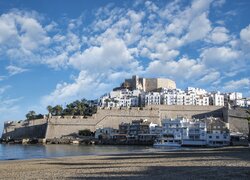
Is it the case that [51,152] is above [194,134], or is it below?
below

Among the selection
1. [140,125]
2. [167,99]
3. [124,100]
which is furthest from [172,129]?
[124,100]

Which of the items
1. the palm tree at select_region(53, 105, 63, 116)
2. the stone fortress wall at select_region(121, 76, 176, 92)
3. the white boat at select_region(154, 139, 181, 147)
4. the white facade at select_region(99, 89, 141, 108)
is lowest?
the white boat at select_region(154, 139, 181, 147)

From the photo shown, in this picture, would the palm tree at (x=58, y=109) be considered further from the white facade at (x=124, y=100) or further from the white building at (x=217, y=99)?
the white building at (x=217, y=99)

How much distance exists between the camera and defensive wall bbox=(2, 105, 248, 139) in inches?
3465

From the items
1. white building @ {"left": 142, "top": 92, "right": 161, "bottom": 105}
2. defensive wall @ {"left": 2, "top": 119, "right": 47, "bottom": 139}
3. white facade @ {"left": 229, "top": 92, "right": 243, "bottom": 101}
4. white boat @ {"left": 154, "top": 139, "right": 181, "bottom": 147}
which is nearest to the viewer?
white boat @ {"left": 154, "top": 139, "right": 181, "bottom": 147}

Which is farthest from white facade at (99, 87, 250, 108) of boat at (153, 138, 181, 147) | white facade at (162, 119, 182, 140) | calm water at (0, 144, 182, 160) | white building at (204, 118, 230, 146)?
calm water at (0, 144, 182, 160)

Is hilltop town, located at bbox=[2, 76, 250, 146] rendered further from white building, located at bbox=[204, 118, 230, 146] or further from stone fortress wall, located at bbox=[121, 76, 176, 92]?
stone fortress wall, located at bbox=[121, 76, 176, 92]

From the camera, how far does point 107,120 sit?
90688 mm

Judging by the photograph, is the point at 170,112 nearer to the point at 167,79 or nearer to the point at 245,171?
the point at 167,79

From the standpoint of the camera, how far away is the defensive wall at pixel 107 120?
8800 cm

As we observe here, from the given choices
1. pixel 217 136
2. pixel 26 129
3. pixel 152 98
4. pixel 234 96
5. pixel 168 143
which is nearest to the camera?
pixel 168 143

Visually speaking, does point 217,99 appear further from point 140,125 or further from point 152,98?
point 140,125

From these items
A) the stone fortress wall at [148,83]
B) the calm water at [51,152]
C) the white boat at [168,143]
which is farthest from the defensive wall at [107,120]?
the stone fortress wall at [148,83]

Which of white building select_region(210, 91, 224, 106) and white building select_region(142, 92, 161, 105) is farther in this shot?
white building select_region(210, 91, 224, 106)
